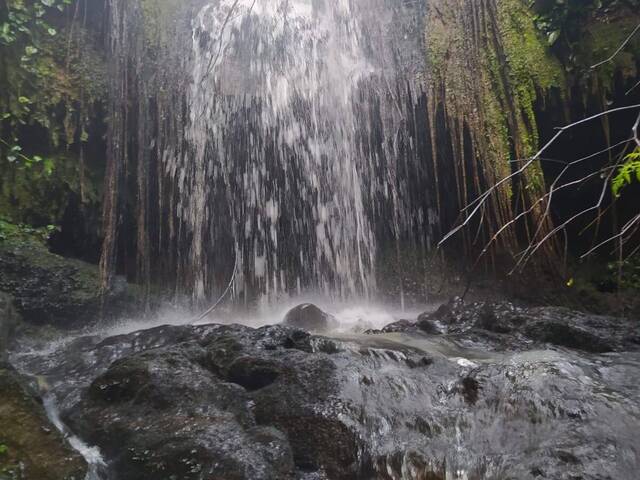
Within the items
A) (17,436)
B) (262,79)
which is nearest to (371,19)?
(262,79)

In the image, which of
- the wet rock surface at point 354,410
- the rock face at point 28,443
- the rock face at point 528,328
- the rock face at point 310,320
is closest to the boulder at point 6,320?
the wet rock surface at point 354,410

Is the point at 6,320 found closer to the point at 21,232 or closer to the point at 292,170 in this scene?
the point at 21,232

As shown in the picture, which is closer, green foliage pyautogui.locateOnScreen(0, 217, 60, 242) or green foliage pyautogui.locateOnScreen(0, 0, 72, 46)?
green foliage pyautogui.locateOnScreen(0, 217, 60, 242)

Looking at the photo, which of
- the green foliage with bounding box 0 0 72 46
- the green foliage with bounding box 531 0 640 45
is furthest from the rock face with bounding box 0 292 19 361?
the green foliage with bounding box 531 0 640 45

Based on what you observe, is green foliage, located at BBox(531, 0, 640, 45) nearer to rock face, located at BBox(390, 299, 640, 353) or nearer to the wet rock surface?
rock face, located at BBox(390, 299, 640, 353)

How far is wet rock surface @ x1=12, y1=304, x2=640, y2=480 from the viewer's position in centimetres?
270

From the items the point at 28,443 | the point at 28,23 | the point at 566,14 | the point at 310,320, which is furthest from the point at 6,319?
the point at 566,14

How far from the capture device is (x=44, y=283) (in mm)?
5645

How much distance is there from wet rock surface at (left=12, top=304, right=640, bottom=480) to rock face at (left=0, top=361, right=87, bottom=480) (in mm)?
330

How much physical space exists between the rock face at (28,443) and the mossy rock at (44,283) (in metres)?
3.29

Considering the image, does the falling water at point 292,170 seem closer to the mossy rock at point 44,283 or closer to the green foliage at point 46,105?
the green foliage at point 46,105

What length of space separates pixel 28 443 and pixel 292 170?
18.5 feet

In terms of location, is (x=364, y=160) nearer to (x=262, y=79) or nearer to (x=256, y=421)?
(x=262, y=79)

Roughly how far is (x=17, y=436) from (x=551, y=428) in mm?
2693
